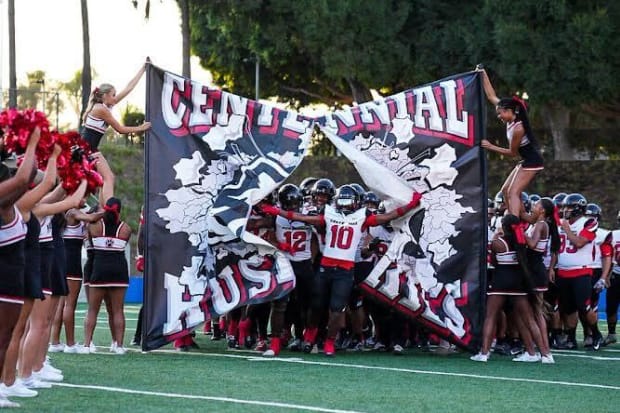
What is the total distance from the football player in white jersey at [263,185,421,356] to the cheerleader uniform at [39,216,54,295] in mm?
4235

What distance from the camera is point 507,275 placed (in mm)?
13930

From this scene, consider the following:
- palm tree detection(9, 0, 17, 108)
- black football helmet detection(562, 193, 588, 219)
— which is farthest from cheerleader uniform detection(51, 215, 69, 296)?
palm tree detection(9, 0, 17, 108)

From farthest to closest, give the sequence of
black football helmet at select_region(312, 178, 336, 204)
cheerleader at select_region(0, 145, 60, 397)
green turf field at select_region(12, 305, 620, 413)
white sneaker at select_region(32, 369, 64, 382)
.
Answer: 1. black football helmet at select_region(312, 178, 336, 204)
2. white sneaker at select_region(32, 369, 64, 382)
3. green turf field at select_region(12, 305, 620, 413)
4. cheerleader at select_region(0, 145, 60, 397)

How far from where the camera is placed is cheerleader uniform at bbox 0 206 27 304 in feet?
28.4

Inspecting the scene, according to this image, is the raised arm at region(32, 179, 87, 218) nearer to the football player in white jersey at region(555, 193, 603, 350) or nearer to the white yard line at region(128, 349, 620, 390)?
the white yard line at region(128, 349, 620, 390)

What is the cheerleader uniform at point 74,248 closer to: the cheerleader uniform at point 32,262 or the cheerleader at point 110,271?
the cheerleader at point 110,271

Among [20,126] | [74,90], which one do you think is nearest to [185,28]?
[74,90]

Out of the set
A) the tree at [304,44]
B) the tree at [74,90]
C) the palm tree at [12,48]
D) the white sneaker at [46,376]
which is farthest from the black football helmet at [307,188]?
the tree at [74,90]

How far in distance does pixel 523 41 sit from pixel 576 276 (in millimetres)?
17242

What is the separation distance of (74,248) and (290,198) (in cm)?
271

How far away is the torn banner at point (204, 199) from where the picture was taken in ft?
45.3

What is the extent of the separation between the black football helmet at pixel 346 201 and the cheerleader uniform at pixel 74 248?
3.14m

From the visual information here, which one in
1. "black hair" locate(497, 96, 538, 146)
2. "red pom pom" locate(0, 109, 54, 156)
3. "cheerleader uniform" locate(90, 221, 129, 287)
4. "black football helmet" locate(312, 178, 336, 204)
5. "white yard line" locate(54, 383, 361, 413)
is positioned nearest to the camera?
"red pom pom" locate(0, 109, 54, 156)

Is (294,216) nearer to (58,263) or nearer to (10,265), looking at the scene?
(58,263)
